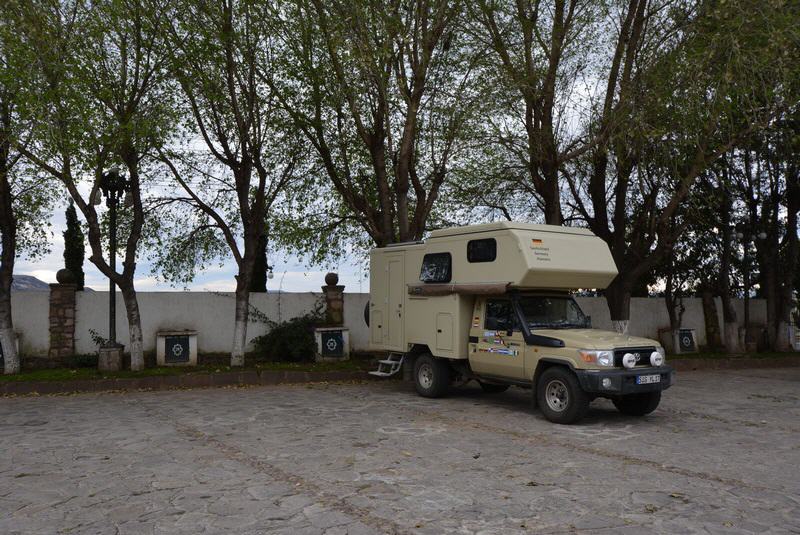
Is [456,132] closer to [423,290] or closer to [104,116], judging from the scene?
[423,290]

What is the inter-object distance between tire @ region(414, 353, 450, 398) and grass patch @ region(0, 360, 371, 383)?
150 inches

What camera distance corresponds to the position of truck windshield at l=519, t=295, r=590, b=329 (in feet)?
36.6

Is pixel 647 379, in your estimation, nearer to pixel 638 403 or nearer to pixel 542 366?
pixel 638 403

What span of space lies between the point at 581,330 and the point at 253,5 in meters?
10.3

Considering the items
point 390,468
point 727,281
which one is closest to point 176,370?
point 390,468

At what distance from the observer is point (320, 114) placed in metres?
16.8

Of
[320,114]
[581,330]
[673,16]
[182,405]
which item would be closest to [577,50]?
[673,16]

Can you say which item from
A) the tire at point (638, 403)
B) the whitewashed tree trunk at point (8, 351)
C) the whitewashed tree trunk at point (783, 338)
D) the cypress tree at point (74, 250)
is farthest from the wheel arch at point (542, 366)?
the whitewashed tree trunk at point (783, 338)

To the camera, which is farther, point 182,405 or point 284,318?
point 284,318

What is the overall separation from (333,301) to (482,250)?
923 centimetres

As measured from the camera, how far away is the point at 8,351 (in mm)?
15086

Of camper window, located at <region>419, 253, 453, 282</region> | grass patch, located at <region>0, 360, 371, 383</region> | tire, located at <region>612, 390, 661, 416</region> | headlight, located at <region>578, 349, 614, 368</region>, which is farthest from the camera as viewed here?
grass patch, located at <region>0, 360, 371, 383</region>

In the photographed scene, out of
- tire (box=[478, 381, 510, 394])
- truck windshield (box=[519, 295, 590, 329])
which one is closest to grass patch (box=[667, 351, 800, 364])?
tire (box=[478, 381, 510, 394])

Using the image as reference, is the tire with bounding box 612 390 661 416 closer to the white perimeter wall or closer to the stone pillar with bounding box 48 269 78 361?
the white perimeter wall
